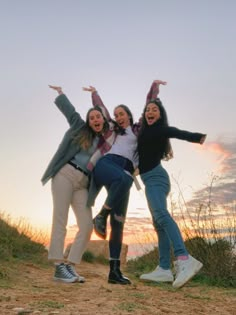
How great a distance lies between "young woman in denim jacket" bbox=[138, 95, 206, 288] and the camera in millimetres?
4562

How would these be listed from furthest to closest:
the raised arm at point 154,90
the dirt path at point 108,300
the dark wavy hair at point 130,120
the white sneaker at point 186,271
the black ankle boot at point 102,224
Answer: the raised arm at point 154,90, the dark wavy hair at point 130,120, the black ankle boot at point 102,224, the white sneaker at point 186,271, the dirt path at point 108,300

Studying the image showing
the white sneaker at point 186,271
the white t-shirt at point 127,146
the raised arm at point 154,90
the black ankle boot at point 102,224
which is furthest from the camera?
the raised arm at point 154,90

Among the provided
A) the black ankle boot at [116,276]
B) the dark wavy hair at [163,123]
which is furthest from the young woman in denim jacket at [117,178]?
the dark wavy hair at [163,123]

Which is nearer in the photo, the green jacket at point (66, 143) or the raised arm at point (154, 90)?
the green jacket at point (66, 143)

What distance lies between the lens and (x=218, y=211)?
698cm

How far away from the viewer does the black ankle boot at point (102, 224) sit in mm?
4645

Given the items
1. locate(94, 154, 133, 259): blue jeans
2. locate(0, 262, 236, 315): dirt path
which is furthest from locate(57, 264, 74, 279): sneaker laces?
locate(94, 154, 133, 259): blue jeans

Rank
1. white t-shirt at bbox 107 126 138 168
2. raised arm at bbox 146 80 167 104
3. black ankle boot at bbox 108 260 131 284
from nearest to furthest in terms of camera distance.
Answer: white t-shirt at bbox 107 126 138 168 < black ankle boot at bbox 108 260 131 284 < raised arm at bbox 146 80 167 104

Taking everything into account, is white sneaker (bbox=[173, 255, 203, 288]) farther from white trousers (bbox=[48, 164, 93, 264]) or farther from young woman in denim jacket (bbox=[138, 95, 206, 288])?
white trousers (bbox=[48, 164, 93, 264])

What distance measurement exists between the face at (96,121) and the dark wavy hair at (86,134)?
5 cm

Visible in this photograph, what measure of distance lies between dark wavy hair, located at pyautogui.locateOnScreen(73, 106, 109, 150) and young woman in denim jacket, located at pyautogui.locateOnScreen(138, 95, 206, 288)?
482 millimetres

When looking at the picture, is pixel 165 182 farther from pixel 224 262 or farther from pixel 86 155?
pixel 224 262

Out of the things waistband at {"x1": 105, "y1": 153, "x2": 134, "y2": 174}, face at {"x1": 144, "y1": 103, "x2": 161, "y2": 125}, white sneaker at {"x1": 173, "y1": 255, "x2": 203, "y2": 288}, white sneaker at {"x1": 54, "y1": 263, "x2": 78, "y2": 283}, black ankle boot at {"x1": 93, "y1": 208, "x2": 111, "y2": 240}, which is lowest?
white sneaker at {"x1": 54, "y1": 263, "x2": 78, "y2": 283}

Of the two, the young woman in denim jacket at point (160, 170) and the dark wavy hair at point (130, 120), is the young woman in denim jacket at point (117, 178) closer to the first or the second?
the dark wavy hair at point (130, 120)
